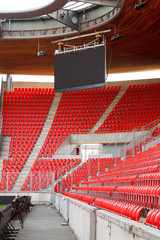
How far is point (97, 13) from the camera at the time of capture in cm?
2258

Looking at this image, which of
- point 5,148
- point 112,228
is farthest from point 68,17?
point 112,228

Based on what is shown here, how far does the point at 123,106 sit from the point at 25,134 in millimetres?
7912

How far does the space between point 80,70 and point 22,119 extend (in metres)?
13.1

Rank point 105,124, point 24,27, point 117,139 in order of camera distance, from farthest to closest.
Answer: point 105,124
point 117,139
point 24,27

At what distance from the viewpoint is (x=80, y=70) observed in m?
20.8

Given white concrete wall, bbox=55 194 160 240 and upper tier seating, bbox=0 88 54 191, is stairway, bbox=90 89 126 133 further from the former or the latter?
white concrete wall, bbox=55 194 160 240

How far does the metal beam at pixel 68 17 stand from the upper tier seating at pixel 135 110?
8.37 meters

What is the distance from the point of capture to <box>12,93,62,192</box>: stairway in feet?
80.6

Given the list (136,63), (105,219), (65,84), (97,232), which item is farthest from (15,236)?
(136,63)

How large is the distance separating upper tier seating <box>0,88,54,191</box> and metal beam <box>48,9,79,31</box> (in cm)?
1041

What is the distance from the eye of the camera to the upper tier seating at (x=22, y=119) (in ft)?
95.2

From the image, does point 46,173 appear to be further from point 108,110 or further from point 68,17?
point 108,110

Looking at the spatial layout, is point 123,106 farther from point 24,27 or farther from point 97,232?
point 97,232

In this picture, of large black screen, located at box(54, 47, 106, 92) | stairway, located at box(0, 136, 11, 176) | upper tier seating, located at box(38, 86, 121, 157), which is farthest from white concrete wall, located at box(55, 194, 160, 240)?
stairway, located at box(0, 136, 11, 176)
